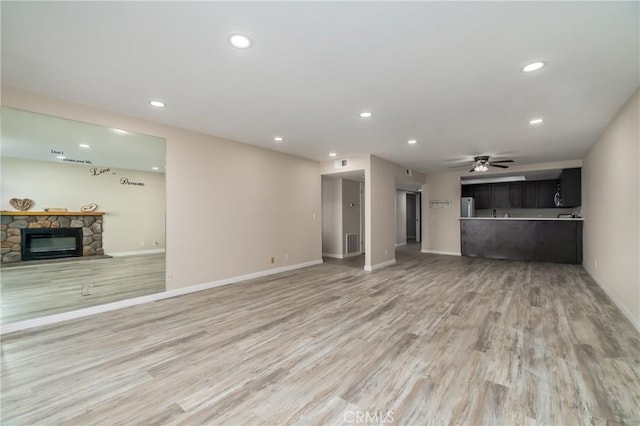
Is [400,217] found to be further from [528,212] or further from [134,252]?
[134,252]

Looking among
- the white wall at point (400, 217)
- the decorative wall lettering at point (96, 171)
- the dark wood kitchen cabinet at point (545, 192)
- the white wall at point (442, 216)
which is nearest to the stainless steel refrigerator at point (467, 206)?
the white wall at point (442, 216)

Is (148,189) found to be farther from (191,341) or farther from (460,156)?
(460,156)

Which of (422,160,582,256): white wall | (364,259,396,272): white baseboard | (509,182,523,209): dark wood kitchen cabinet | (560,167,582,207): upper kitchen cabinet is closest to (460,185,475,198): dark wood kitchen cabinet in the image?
(422,160,582,256): white wall

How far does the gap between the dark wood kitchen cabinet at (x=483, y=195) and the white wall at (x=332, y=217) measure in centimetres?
462

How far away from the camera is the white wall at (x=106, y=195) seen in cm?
317

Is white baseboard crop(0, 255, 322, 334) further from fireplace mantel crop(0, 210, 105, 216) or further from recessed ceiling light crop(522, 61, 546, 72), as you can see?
recessed ceiling light crop(522, 61, 546, 72)

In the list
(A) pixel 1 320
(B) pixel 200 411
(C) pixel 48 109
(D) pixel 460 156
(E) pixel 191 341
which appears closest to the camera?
(B) pixel 200 411

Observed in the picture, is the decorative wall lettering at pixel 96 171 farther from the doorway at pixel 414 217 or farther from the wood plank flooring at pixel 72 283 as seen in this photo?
the doorway at pixel 414 217

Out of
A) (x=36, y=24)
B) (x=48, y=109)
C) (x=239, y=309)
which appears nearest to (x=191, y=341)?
(x=239, y=309)

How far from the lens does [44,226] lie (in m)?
3.63

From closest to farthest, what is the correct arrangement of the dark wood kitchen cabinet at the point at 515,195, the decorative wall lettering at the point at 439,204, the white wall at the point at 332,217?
the white wall at the point at 332,217
the dark wood kitchen cabinet at the point at 515,195
the decorative wall lettering at the point at 439,204

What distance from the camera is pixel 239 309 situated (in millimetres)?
3619

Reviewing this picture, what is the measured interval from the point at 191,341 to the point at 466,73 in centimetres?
369

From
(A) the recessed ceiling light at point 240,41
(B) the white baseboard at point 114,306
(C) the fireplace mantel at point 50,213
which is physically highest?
(A) the recessed ceiling light at point 240,41
